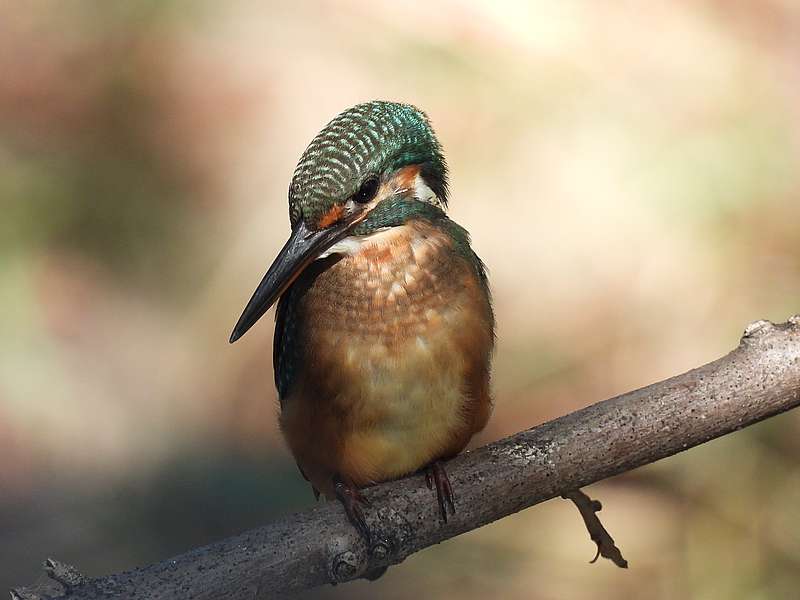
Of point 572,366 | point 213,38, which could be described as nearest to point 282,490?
point 572,366

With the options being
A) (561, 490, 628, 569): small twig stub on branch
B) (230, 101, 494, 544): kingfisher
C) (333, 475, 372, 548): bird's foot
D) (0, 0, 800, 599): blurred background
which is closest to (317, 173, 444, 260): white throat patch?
(230, 101, 494, 544): kingfisher

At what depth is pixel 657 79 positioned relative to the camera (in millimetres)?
4199

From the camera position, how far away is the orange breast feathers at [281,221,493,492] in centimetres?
212

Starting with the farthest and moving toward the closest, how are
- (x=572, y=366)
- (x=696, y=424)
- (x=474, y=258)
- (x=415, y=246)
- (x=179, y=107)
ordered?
(x=179, y=107) < (x=572, y=366) < (x=474, y=258) < (x=415, y=246) < (x=696, y=424)

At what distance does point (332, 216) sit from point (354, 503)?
19.2 inches

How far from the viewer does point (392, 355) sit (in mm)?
2113

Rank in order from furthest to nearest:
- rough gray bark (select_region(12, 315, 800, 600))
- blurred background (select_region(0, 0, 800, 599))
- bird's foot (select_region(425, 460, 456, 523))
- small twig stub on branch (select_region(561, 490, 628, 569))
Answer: blurred background (select_region(0, 0, 800, 599)) < small twig stub on branch (select_region(561, 490, 628, 569)) < bird's foot (select_region(425, 460, 456, 523)) < rough gray bark (select_region(12, 315, 800, 600))

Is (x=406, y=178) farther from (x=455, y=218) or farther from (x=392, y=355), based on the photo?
(x=455, y=218)

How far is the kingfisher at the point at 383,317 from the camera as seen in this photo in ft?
6.62

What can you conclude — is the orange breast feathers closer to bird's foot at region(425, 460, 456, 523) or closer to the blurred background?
bird's foot at region(425, 460, 456, 523)

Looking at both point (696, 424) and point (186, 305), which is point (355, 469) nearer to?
point (696, 424)

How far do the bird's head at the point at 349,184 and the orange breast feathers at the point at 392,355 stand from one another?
74 mm

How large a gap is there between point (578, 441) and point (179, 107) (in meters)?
2.61

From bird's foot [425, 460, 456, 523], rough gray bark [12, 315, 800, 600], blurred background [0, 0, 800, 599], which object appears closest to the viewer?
rough gray bark [12, 315, 800, 600]
